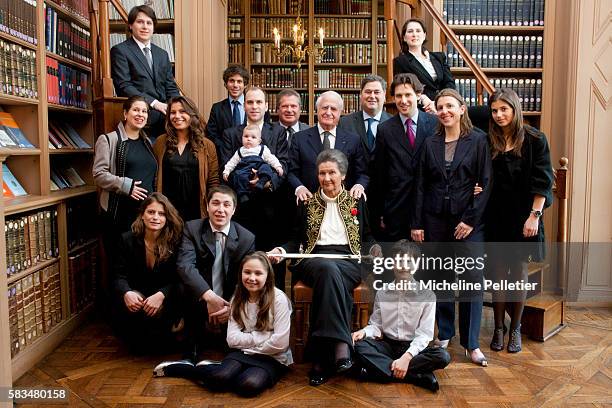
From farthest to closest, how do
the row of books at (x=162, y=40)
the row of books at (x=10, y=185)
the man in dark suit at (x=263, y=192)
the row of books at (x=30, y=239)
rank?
1. the row of books at (x=162, y=40)
2. the man in dark suit at (x=263, y=192)
3. the row of books at (x=10, y=185)
4. the row of books at (x=30, y=239)

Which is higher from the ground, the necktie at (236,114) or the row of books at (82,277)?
the necktie at (236,114)

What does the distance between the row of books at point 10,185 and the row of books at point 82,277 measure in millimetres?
525

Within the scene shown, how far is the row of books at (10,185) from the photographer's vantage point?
3.23 m

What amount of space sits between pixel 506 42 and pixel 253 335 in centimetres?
339

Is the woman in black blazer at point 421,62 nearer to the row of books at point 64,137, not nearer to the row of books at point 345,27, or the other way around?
the row of books at point 64,137

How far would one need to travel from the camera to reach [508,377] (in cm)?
288

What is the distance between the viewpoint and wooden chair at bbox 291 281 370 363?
3016 millimetres

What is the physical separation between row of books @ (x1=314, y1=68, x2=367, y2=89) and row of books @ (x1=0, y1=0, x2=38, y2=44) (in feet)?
12.9

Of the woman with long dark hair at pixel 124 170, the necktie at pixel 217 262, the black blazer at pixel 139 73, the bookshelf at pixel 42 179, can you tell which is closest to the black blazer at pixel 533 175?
the necktie at pixel 217 262

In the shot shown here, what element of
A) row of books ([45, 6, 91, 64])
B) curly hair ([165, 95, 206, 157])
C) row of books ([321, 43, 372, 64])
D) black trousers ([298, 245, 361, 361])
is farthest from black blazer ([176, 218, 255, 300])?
row of books ([321, 43, 372, 64])

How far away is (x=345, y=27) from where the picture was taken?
6848mm

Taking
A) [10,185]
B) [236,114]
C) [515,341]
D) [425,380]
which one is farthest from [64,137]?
[515,341]

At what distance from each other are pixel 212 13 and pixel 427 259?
9.22 ft

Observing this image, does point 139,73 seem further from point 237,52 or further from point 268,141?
point 237,52
